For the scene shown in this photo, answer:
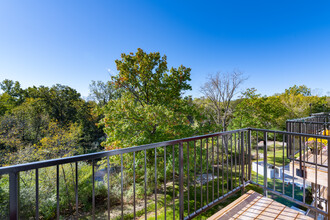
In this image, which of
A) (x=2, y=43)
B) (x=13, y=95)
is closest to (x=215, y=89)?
A: (x=2, y=43)

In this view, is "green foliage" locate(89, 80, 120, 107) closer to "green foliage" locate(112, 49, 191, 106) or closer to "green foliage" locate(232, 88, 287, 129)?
"green foliage" locate(112, 49, 191, 106)

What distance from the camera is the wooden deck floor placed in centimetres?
174

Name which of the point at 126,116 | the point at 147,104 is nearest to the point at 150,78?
the point at 147,104

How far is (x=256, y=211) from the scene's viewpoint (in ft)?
6.00

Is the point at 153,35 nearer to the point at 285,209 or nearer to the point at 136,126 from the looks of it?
the point at 136,126

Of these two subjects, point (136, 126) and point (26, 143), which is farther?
point (26, 143)

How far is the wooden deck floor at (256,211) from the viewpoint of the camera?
1.74m

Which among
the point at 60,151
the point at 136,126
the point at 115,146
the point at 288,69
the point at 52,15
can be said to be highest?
the point at 52,15

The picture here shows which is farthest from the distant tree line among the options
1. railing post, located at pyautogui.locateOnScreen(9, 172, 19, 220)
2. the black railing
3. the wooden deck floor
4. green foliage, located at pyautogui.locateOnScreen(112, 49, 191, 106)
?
railing post, located at pyautogui.locateOnScreen(9, 172, 19, 220)

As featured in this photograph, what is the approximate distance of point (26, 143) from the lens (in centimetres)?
1170

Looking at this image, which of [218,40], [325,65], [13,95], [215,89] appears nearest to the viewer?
[218,40]

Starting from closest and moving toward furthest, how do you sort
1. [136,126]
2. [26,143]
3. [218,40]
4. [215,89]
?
[136,126]
[26,143]
[218,40]
[215,89]

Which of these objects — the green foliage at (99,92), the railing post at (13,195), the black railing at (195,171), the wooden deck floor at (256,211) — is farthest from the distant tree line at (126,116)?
the green foliage at (99,92)

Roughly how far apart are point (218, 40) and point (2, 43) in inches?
680
